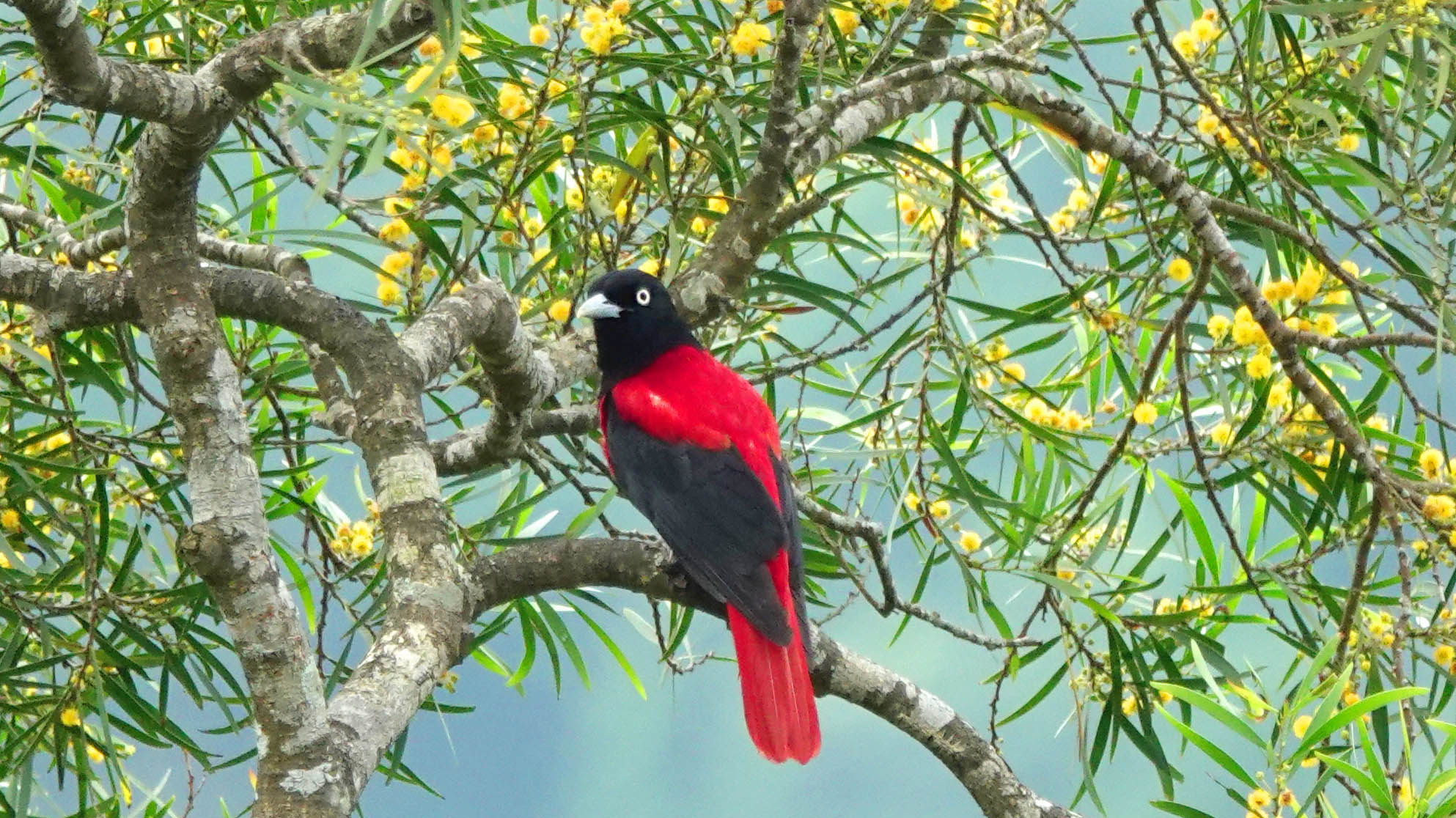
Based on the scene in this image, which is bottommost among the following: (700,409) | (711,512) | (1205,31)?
(711,512)

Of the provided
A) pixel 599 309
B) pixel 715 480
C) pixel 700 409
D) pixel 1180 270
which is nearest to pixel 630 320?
pixel 599 309

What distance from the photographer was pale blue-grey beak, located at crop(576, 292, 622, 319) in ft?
9.15

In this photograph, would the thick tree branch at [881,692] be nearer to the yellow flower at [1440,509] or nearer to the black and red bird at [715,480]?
the black and red bird at [715,480]

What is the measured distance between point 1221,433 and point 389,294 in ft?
5.42

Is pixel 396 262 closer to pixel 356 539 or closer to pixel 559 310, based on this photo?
pixel 559 310

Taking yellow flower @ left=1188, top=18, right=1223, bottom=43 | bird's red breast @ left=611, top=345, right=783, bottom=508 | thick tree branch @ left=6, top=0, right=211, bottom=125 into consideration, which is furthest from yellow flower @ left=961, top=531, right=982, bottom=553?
thick tree branch @ left=6, top=0, right=211, bottom=125

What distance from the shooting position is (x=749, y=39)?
7.96ft

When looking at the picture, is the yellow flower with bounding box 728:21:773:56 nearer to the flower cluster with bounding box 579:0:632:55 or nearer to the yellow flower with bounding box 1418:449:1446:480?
the flower cluster with bounding box 579:0:632:55

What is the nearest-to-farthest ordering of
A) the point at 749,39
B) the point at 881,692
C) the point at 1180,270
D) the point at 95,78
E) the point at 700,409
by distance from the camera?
the point at 95,78 → the point at 749,39 → the point at 881,692 → the point at 700,409 → the point at 1180,270

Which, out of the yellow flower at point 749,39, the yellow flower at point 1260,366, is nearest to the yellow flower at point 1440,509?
the yellow flower at point 1260,366

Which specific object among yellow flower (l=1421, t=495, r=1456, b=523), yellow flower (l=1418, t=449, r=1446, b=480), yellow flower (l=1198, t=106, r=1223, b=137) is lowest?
yellow flower (l=1421, t=495, r=1456, b=523)

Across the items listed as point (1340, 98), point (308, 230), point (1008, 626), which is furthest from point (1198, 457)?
point (308, 230)

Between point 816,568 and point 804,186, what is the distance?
80 cm

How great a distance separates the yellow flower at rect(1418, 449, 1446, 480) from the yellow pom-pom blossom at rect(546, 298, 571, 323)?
164 cm
